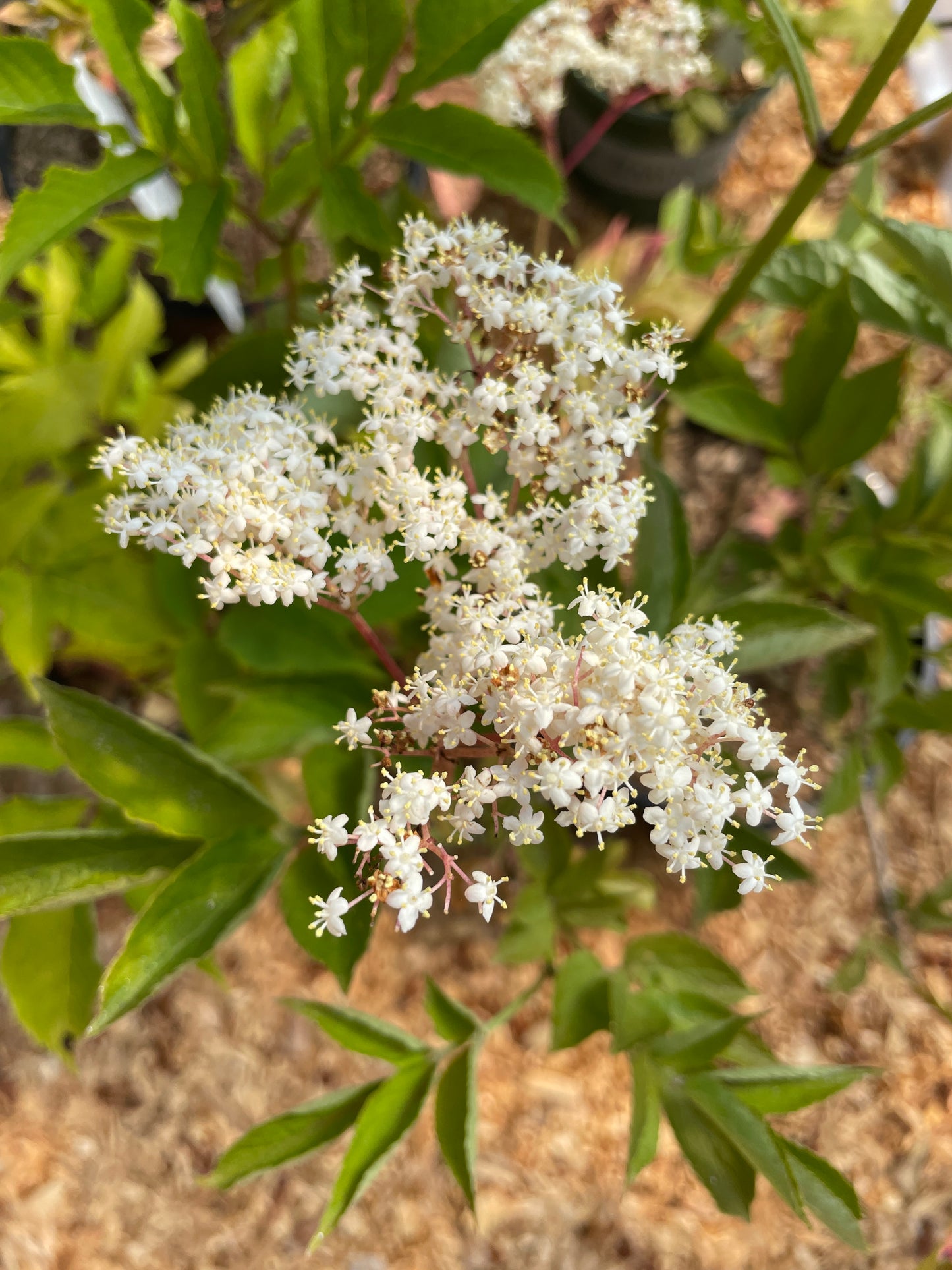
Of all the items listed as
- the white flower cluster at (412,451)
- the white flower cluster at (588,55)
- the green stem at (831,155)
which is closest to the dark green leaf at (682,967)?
the white flower cluster at (412,451)

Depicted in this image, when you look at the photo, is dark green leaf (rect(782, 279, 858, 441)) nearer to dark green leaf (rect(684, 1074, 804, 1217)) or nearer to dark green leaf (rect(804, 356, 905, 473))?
dark green leaf (rect(804, 356, 905, 473))

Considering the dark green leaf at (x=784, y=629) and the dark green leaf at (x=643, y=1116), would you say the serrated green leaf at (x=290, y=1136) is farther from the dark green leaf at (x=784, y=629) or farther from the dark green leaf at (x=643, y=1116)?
the dark green leaf at (x=784, y=629)

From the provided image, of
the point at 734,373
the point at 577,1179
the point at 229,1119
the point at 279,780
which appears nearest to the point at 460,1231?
the point at 577,1179

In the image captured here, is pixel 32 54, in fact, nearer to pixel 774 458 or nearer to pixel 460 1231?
pixel 774 458

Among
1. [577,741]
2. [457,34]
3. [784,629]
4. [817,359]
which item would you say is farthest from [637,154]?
[577,741]

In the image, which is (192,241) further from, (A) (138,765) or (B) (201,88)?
(A) (138,765)

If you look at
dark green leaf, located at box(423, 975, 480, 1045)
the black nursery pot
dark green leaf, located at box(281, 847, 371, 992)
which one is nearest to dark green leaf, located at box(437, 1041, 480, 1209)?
dark green leaf, located at box(423, 975, 480, 1045)

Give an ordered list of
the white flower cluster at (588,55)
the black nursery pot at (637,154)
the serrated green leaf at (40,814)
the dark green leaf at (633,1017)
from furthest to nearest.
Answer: the black nursery pot at (637,154) → the white flower cluster at (588,55) → the serrated green leaf at (40,814) → the dark green leaf at (633,1017)

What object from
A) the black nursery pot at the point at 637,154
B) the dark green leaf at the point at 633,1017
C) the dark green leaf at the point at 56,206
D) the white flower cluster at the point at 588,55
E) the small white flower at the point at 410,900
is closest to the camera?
the small white flower at the point at 410,900
